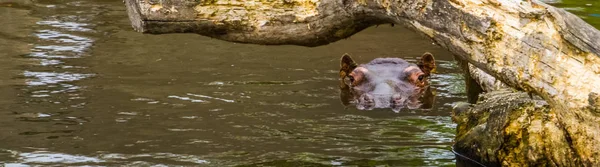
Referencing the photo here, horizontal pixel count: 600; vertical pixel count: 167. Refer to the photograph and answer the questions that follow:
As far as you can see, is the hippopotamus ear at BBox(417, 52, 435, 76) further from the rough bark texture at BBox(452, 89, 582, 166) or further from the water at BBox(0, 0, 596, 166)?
the rough bark texture at BBox(452, 89, 582, 166)

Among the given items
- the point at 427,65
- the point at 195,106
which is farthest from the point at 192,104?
the point at 427,65

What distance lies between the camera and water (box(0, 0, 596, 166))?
20.9 ft

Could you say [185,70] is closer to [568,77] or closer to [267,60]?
[267,60]

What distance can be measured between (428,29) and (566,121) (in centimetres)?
76

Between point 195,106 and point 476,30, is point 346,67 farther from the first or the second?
point 476,30

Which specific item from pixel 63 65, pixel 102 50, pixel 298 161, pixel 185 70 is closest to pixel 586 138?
pixel 298 161

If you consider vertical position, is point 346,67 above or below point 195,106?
Answer: above

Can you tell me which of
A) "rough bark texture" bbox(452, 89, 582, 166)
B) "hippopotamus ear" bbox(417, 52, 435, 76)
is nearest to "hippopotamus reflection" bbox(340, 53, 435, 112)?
"hippopotamus ear" bbox(417, 52, 435, 76)

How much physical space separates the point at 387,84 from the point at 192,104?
62.1 inches

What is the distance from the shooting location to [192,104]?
7988 millimetres

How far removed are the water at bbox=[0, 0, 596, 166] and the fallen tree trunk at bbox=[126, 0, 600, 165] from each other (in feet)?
3.77

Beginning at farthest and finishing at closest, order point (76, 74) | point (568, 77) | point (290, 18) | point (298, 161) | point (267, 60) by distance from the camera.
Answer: point (267, 60), point (76, 74), point (298, 161), point (290, 18), point (568, 77)

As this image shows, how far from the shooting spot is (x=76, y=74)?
927 cm

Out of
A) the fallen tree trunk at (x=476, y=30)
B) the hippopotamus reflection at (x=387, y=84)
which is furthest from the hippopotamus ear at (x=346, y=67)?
the fallen tree trunk at (x=476, y=30)
